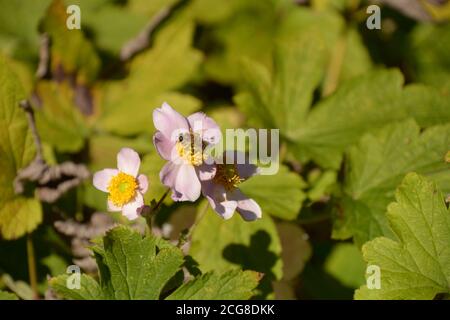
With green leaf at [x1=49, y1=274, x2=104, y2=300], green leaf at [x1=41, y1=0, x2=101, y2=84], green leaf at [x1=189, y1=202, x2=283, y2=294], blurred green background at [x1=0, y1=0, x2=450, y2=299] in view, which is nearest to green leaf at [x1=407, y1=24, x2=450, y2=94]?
blurred green background at [x1=0, y1=0, x2=450, y2=299]

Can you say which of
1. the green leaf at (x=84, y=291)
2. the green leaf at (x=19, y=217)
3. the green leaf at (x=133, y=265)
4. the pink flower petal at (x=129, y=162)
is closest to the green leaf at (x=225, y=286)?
the green leaf at (x=133, y=265)

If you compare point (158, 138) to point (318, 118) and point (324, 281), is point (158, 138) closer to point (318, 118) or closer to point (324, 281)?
point (318, 118)

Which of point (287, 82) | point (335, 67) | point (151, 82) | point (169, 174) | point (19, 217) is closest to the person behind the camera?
point (169, 174)

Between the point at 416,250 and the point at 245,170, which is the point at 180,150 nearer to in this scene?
the point at 245,170

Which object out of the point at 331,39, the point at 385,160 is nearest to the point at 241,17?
the point at 331,39

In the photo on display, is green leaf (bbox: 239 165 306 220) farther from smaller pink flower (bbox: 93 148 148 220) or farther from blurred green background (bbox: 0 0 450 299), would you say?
smaller pink flower (bbox: 93 148 148 220)

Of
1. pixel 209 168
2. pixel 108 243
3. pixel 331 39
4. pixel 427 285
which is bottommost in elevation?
pixel 427 285

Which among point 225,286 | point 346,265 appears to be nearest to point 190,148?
point 225,286
